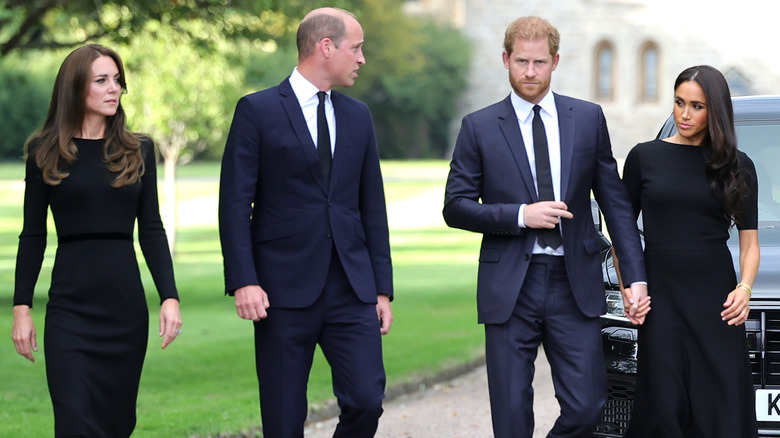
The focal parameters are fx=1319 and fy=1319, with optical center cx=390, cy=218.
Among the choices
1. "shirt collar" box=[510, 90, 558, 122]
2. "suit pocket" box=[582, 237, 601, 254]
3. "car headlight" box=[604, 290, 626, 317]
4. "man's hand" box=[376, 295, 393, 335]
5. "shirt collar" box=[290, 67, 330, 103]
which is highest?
"shirt collar" box=[290, 67, 330, 103]

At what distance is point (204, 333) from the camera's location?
47.0 feet

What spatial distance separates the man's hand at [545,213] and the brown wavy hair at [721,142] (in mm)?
645

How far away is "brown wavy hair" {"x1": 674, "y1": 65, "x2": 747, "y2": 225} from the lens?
5.37 meters

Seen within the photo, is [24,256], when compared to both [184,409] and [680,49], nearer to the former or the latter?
[184,409]

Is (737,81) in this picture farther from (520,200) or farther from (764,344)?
(520,200)

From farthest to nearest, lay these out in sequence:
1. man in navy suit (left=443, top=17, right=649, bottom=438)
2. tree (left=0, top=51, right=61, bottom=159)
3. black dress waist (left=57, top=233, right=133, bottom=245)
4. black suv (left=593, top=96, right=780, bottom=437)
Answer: tree (left=0, top=51, right=61, bottom=159), black suv (left=593, top=96, right=780, bottom=437), man in navy suit (left=443, top=17, right=649, bottom=438), black dress waist (left=57, top=233, right=133, bottom=245)

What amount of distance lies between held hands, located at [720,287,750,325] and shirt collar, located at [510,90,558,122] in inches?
41.9

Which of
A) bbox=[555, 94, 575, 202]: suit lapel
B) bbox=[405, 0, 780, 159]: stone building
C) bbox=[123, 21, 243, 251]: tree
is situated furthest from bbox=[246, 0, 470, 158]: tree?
bbox=[555, 94, 575, 202]: suit lapel

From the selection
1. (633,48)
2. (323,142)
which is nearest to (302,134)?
(323,142)

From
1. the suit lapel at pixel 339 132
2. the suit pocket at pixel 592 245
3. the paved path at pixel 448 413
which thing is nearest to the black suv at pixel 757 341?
the suit pocket at pixel 592 245

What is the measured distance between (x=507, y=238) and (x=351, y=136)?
0.79 metres

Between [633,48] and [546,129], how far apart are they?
6653cm

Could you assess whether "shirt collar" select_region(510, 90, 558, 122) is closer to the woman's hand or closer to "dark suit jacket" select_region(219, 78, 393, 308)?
"dark suit jacket" select_region(219, 78, 393, 308)

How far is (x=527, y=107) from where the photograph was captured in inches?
223
